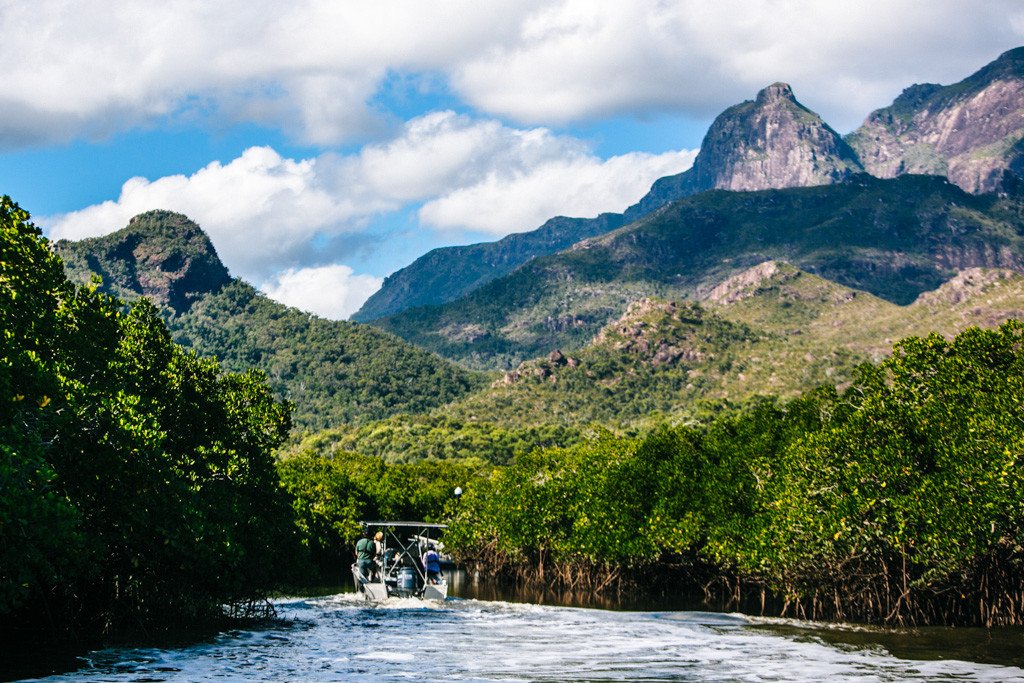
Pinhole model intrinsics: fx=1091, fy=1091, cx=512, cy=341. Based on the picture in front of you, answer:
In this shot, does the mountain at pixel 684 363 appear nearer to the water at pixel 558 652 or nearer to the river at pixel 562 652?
the river at pixel 562 652

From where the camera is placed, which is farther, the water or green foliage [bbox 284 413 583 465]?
green foliage [bbox 284 413 583 465]

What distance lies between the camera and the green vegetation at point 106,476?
2103cm

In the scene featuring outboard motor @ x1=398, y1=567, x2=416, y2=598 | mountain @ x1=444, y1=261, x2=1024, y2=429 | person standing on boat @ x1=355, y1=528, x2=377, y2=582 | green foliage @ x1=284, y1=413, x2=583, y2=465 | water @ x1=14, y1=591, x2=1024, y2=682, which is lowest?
water @ x1=14, y1=591, x2=1024, y2=682

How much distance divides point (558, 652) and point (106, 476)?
42.3 ft

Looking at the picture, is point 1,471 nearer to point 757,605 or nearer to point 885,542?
point 885,542

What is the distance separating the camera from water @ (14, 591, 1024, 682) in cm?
2512

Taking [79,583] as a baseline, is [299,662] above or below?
below

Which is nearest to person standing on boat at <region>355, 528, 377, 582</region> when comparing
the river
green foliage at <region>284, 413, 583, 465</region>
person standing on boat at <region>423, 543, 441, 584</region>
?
person standing on boat at <region>423, 543, 441, 584</region>

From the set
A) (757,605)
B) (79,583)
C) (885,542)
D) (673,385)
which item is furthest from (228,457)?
(673,385)

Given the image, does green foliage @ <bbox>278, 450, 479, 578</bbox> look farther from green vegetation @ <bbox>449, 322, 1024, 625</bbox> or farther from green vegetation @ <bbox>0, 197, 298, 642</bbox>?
green vegetation @ <bbox>0, 197, 298, 642</bbox>

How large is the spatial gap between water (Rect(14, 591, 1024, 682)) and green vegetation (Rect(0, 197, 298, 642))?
6.46 ft

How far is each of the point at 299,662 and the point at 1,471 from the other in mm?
10581

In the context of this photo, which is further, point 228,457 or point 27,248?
point 228,457

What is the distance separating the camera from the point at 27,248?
2748cm
